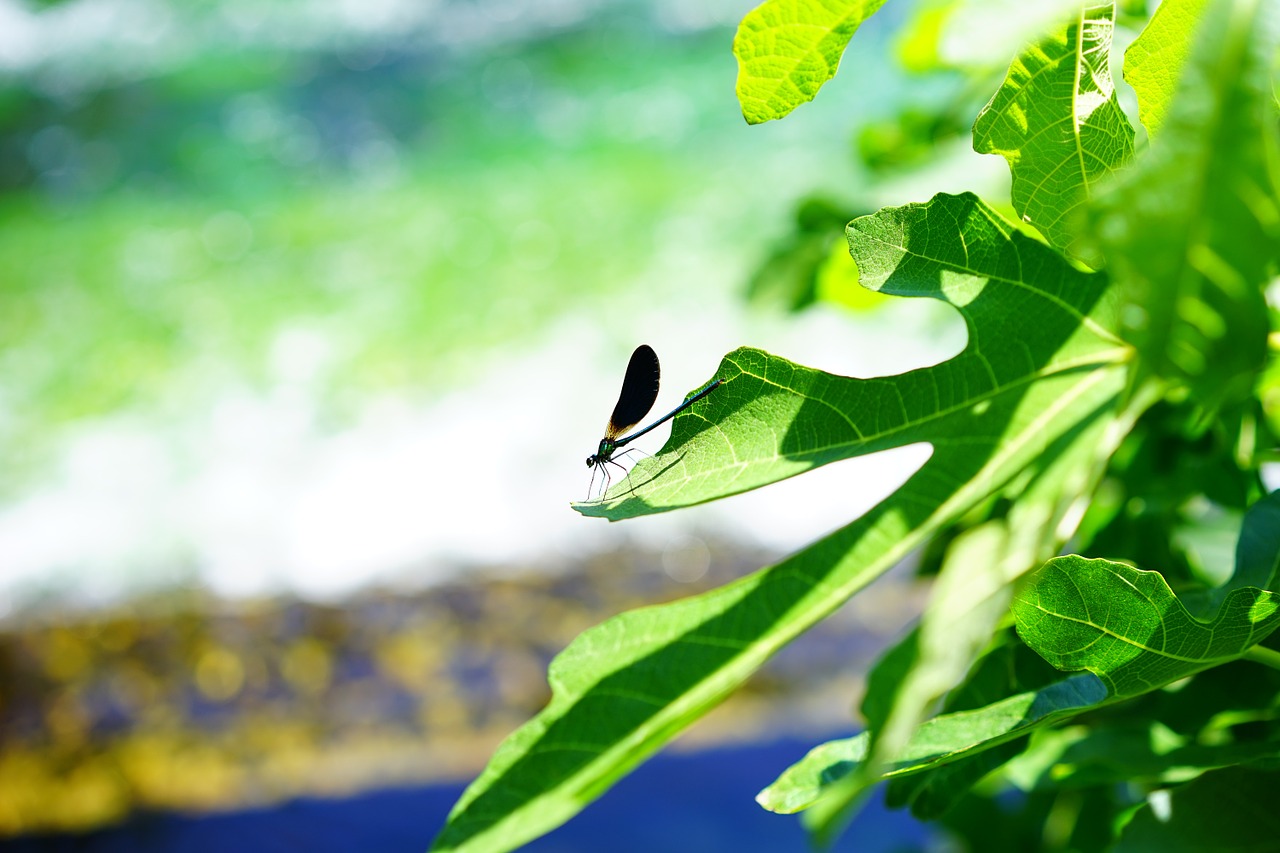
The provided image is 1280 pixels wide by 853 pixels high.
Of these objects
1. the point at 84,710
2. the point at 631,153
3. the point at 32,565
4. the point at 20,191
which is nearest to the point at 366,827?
the point at 84,710

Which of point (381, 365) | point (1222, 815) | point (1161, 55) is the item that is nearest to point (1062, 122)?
point (1161, 55)

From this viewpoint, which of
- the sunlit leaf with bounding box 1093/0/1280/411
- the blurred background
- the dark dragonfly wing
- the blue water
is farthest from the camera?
the blurred background

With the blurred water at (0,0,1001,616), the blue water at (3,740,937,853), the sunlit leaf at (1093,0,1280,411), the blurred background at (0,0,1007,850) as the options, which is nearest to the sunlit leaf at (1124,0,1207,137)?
the sunlit leaf at (1093,0,1280,411)

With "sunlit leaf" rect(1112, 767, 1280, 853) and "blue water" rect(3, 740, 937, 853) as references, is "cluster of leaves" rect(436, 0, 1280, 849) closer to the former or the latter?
"sunlit leaf" rect(1112, 767, 1280, 853)

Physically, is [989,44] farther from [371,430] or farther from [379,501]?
[371,430]

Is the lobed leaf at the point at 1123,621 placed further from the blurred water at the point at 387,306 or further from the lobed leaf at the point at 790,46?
the blurred water at the point at 387,306
